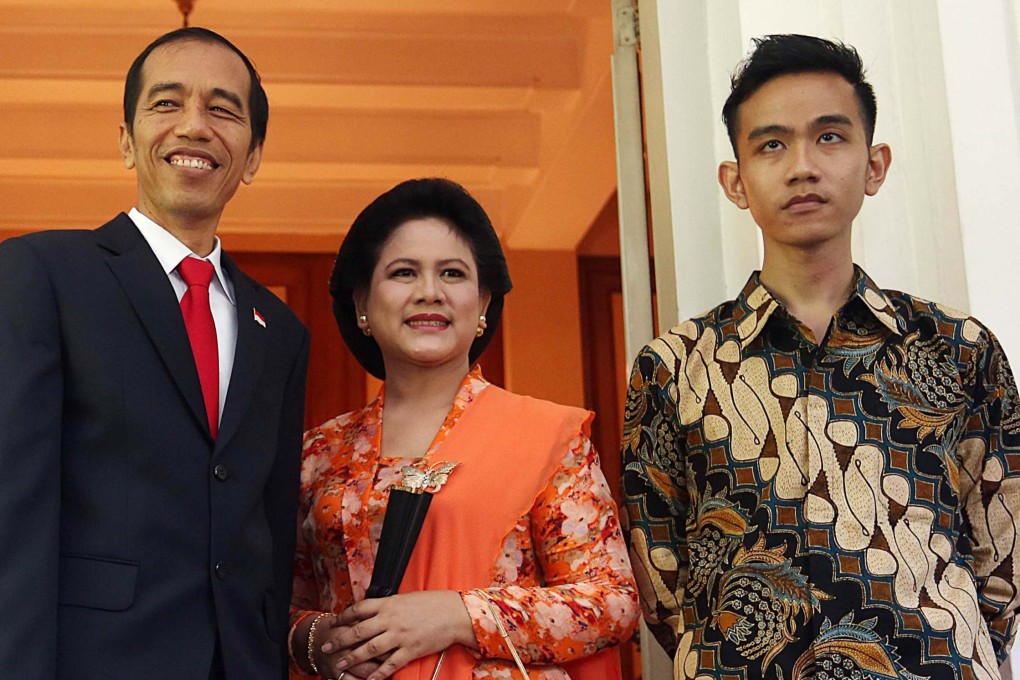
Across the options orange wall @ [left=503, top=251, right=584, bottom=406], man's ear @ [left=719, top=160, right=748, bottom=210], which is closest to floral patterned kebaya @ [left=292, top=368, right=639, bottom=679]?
man's ear @ [left=719, top=160, right=748, bottom=210]

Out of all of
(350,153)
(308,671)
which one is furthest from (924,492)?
(350,153)

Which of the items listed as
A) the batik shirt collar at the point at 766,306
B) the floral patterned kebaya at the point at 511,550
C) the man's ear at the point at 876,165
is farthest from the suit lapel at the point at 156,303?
the man's ear at the point at 876,165

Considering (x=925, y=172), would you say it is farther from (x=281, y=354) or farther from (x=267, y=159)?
(x=267, y=159)

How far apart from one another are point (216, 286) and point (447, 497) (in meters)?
0.54

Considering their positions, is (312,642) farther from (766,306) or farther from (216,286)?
(766,306)

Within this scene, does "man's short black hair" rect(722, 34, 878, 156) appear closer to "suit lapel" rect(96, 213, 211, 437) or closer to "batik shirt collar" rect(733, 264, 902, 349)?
"batik shirt collar" rect(733, 264, 902, 349)

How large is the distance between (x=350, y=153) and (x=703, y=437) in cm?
464

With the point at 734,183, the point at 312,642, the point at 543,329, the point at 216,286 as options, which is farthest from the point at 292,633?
the point at 543,329

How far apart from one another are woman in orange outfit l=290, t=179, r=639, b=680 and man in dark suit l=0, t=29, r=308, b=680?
0.13 meters

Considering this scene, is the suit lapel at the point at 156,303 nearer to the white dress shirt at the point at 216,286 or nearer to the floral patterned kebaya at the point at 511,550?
the white dress shirt at the point at 216,286

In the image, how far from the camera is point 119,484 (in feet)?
6.48

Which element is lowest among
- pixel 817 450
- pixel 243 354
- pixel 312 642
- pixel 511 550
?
pixel 312 642

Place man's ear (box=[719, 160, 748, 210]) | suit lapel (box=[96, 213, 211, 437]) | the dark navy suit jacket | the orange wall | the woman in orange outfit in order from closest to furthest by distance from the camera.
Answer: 1. the dark navy suit jacket
2. suit lapel (box=[96, 213, 211, 437])
3. the woman in orange outfit
4. man's ear (box=[719, 160, 748, 210])
5. the orange wall

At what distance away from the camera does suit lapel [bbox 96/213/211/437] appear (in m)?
2.08
